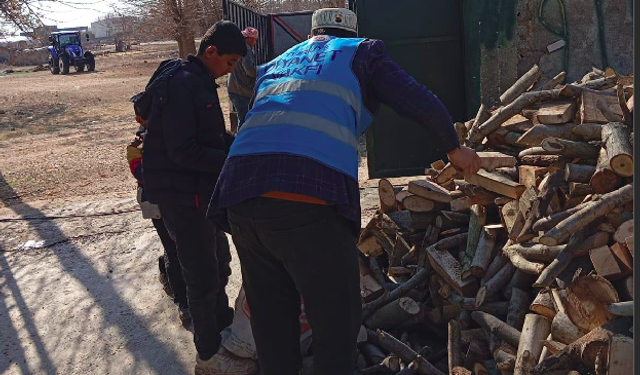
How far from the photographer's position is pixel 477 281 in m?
3.95

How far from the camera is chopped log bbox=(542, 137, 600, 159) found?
385cm

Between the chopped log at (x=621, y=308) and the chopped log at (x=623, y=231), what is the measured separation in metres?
0.42

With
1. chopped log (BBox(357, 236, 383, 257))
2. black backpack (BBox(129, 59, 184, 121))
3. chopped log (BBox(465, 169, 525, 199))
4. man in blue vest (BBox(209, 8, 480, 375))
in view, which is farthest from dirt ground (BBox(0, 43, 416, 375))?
chopped log (BBox(465, 169, 525, 199))

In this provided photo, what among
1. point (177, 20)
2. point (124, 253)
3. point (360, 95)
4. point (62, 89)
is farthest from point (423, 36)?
point (62, 89)

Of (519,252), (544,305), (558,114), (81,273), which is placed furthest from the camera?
(81,273)

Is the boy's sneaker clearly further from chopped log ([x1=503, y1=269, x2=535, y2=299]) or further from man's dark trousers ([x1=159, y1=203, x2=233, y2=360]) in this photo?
chopped log ([x1=503, y1=269, x2=535, y2=299])

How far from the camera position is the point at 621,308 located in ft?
9.54

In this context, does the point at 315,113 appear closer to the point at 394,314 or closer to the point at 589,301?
the point at 589,301

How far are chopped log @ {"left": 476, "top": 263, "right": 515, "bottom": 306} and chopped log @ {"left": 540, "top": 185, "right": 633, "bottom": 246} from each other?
39 centimetres

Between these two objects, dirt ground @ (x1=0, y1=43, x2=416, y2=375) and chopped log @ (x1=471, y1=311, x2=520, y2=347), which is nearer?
chopped log @ (x1=471, y1=311, x2=520, y2=347)

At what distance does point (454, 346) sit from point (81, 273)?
3.39 meters

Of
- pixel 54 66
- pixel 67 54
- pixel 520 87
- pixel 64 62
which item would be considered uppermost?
pixel 67 54

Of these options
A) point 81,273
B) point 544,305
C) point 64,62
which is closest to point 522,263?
point 544,305

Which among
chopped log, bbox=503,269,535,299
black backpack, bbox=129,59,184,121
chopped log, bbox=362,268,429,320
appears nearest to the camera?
black backpack, bbox=129,59,184,121
